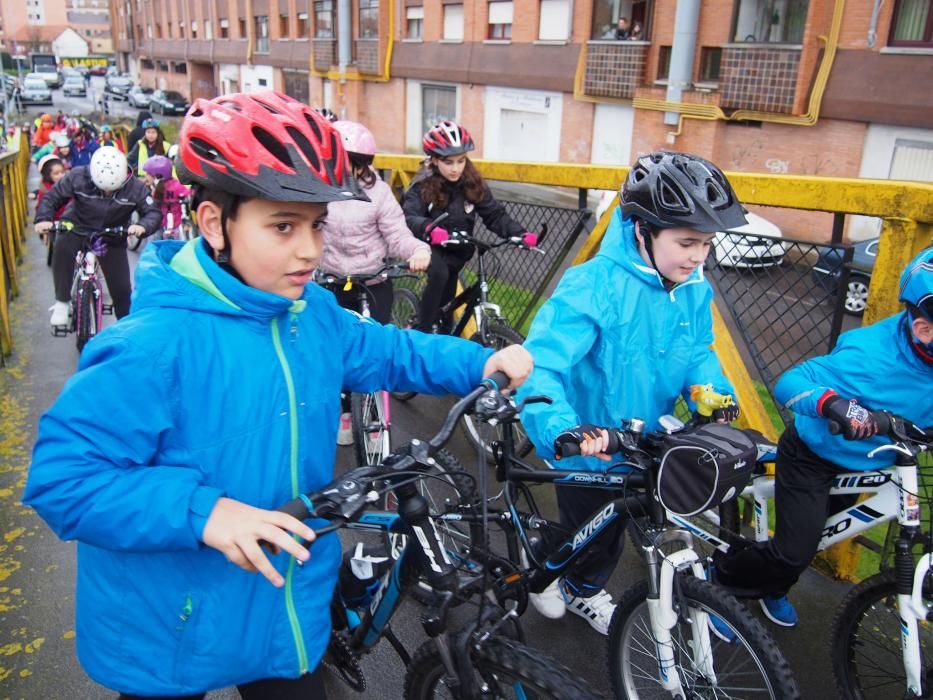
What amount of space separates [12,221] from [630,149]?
16812 millimetres

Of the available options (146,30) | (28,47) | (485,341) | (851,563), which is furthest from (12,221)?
(28,47)

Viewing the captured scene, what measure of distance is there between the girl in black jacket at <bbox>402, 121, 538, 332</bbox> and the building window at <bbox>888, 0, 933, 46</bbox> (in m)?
14.3

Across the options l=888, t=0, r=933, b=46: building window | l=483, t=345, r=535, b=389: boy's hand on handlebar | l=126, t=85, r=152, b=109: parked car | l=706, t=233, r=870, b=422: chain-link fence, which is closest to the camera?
l=483, t=345, r=535, b=389: boy's hand on handlebar

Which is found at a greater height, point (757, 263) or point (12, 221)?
point (757, 263)

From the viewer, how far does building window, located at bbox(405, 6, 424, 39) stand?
31.3 m

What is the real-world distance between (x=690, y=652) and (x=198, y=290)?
1927mm

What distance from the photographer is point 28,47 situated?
100562mm

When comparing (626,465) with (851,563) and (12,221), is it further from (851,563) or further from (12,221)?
(12,221)

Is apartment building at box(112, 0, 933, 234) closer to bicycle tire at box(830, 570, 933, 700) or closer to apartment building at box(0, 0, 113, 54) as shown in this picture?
bicycle tire at box(830, 570, 933, 700)

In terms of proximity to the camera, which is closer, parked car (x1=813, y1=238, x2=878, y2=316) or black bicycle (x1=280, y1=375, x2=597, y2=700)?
black bicycle (x1=280, y1=375, x2=597, y2=700)

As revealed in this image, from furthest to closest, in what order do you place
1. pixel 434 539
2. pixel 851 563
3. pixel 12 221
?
pixel 12 221, pixel 851 563, pixel 434 539

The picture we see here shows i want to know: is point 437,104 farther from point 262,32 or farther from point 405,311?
point 405,311

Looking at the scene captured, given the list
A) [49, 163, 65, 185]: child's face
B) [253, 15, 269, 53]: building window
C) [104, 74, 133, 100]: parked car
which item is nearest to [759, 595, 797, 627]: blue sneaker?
[49, 163, 65, 185]: child's face

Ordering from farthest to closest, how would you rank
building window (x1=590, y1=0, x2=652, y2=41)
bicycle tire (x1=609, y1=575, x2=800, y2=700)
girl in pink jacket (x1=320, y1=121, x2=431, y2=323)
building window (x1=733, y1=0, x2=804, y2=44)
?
building window (x1=590, y1=0, x2=652, y2=41) → building window (x1=733, y1=0, x2=804, y2=44) → girl in pink jacket (x1=320, y1=121, x2=431, y2=323) → bicycle tire (x1=609, y1=575, x2=800, y2=700)
